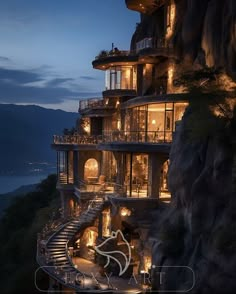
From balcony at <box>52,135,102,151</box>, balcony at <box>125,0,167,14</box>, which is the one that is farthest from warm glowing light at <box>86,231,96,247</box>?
balcony at <box>125,0,167,14</box>

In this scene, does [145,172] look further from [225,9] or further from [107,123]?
[225,9]

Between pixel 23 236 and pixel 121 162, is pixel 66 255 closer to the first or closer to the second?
pixel 121 162

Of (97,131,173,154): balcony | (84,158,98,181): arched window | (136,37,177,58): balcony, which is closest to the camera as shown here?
(97,131,173,154): balcony

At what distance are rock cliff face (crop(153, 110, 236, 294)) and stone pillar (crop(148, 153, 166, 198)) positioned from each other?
4.39 metres

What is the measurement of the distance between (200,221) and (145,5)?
90.9 ft

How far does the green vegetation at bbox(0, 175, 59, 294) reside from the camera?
1283 inches

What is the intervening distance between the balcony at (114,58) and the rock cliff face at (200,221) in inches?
654

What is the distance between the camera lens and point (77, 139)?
123ft

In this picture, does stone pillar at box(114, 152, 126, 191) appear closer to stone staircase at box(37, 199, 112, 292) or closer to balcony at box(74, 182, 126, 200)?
balcony at box(74, 182, 126, 200)

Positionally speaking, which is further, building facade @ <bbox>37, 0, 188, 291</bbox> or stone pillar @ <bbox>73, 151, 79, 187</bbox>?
stone pillar @ <bbox>73, 151, 79, 187</bbox>

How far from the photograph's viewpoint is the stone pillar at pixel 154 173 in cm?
2755

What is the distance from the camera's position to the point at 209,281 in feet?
55.3

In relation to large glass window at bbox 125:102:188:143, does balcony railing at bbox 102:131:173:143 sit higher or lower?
lower

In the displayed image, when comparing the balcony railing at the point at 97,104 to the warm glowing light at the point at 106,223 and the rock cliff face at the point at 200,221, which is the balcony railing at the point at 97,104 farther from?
the rock cliff face at the point at 200,221
